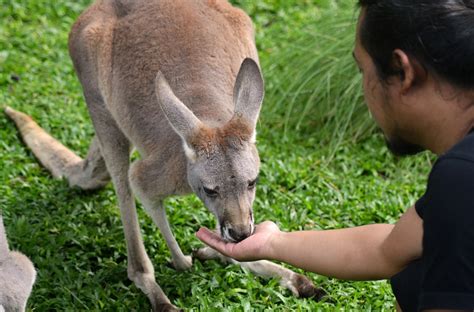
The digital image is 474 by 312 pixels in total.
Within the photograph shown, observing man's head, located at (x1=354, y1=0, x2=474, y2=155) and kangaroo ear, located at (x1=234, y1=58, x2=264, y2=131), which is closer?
man's head, located at (x1=354, y1=0, x2=474, y2=155)

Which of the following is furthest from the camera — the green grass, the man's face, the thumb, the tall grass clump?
the tall grass clump

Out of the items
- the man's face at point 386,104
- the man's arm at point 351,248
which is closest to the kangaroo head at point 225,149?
the man's arm at point 351,248

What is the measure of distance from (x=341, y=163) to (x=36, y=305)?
2.19 m

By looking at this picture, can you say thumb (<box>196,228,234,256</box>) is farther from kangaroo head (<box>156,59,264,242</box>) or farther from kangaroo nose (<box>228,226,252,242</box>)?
kangaroo head (<box>156,59,264,242</box>)

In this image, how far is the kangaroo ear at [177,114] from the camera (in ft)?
11.0

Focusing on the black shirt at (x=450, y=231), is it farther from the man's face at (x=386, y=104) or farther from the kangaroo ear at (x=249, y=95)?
the kangaroo ear at (x=249, y=95)

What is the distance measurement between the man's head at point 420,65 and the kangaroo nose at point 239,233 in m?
0.97

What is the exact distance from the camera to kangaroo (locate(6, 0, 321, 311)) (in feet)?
11.1

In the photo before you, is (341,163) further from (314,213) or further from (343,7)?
(343,7)

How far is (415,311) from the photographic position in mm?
2422

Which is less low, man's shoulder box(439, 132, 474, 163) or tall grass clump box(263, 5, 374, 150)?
man's shoulder box(439, 132, 474, 163)

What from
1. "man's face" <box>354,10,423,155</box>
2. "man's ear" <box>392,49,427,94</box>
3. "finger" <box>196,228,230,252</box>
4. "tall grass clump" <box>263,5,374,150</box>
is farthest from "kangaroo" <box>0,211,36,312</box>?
"tall grass clump" <box>263,5,374,150</box>

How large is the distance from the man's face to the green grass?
1.42m

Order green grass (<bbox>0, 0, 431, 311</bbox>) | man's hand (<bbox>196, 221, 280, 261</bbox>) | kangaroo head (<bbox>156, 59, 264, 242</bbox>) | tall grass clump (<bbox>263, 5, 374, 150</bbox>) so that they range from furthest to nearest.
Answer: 1. tall grass clump (<bbox>263, 5, 374, 150</bbox>)
2. green grass (<bbox>0, 0, 431, 311</bbox>)
3. kangaroo head (<bbox>156, 59, 264, 242</bbox>)
4. man's hand (<bbox>196, 221, 280, 261</bbox>)
